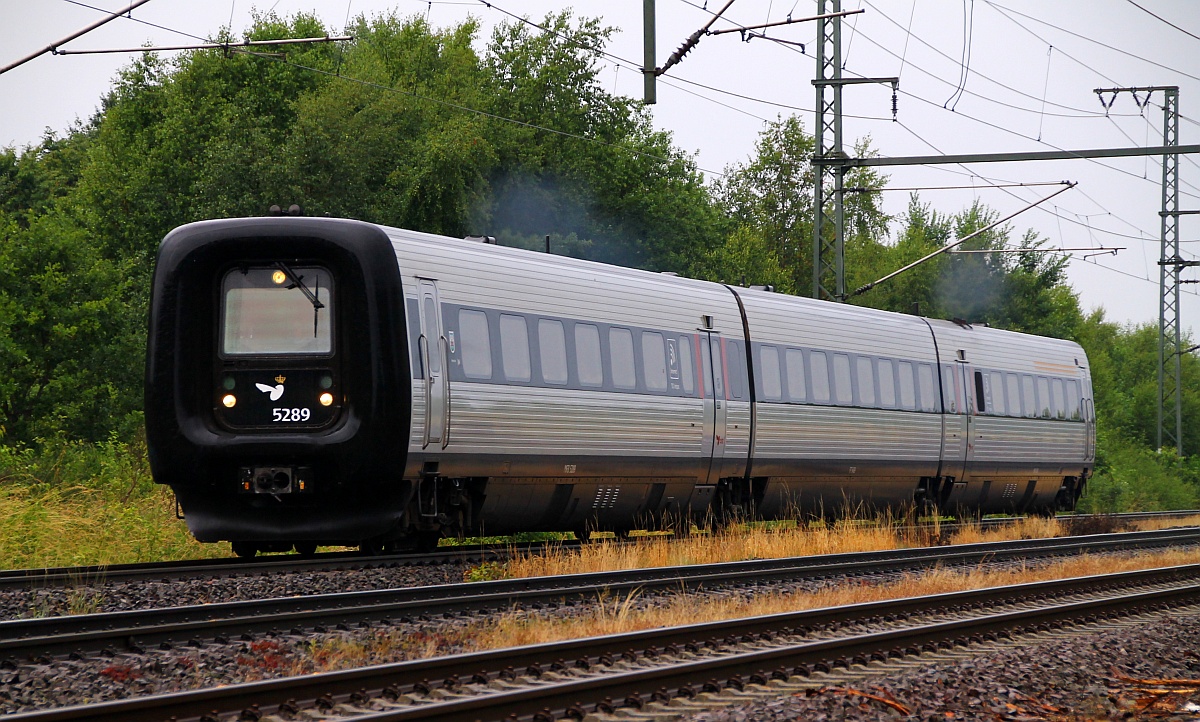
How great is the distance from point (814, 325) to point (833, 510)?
2708 mm

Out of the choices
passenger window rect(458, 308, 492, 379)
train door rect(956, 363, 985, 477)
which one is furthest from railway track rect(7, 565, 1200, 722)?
train door rect(956, 363, 985, 477)

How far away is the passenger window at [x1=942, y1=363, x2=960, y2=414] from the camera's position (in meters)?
23.5

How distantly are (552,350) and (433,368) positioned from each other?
199 cm

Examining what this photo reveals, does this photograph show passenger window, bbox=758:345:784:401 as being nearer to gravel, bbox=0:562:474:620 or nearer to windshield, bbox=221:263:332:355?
gravel, bbox=0:562:474:620

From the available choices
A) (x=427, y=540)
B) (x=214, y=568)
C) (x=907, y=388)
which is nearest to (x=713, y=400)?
(x=427, y=540)

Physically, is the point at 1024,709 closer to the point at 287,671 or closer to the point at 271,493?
the point at 287,671

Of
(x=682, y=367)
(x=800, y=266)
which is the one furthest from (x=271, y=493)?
(x=800, y=266)

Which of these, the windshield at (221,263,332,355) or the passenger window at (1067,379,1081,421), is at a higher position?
the windshield at (221,263,332,355)

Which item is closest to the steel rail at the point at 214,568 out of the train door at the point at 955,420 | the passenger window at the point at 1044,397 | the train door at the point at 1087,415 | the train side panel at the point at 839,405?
the train side panel at the point at 839,405

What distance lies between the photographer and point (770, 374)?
19.2 metres

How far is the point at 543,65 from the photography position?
158 feet

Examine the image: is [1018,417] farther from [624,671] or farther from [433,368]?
[624,671]

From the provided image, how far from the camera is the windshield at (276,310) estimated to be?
44.3 feet

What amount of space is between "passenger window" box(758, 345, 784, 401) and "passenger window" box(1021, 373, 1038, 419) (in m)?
8.09
